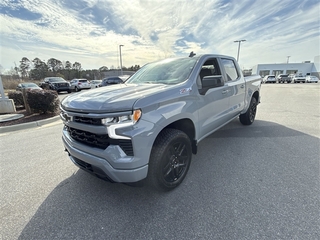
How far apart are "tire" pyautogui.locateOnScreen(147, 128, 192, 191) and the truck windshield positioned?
0.88 m

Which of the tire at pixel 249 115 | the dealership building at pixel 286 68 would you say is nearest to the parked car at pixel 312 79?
the dealership building at pixel 286 68

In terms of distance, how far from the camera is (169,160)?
2389 mm

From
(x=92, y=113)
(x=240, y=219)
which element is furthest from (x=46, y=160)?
(x=240, y=219)

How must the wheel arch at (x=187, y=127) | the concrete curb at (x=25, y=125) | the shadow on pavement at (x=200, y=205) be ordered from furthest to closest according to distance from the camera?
the concrete curb at (x=25, y=125)
the wheel arch at (x=187, y=127)
the shadow on pavement at (x=200, y=205)

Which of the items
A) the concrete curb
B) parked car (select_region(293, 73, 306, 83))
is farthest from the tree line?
the concrete curb

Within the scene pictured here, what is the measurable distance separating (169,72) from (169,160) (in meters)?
1.56

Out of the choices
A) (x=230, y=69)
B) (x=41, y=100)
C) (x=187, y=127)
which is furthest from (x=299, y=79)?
(x=41, y=100)

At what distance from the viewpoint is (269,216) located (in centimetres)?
199

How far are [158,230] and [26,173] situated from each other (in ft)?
8.60

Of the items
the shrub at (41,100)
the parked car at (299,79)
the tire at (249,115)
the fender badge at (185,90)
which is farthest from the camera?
the parked car at (299,79)

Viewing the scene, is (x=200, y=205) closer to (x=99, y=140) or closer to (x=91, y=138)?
(x=99, y=140)

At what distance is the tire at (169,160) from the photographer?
214 cm

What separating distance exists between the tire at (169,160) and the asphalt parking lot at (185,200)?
7.6 inches

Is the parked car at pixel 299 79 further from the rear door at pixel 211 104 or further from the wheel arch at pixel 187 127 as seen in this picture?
the wheel arch at pixel 187 127
